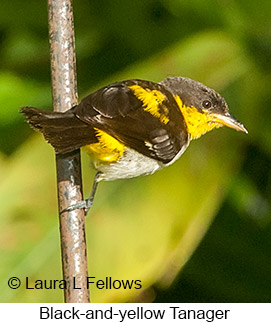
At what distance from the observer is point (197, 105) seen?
10.8 feet

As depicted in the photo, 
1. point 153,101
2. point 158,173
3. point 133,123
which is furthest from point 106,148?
point 158,173

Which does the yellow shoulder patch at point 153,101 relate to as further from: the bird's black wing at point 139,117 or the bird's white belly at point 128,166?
the bird's white belly at point 128,166

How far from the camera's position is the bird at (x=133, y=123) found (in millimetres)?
2494

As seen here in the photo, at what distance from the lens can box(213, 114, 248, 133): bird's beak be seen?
3.16m

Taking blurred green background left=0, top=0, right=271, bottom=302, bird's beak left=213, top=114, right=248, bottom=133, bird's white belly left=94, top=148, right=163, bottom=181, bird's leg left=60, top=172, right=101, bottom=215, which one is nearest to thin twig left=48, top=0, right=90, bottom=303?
bird's leg left=60, top=172, right=101, bottom=215

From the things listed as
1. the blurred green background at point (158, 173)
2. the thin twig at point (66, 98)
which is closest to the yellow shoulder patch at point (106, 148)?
the thin twig at point (66, 98)

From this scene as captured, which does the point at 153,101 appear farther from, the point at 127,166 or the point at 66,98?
the point at 66,98

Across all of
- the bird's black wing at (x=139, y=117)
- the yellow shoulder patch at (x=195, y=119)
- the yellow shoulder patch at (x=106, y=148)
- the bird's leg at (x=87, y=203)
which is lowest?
the bird's leg at (x=87, y=203)

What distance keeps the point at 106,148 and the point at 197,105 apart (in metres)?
0.67

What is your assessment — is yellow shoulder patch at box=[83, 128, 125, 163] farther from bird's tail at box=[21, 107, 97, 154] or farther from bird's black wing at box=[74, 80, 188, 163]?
bird's tail at box=[21, 107, 97, 154]

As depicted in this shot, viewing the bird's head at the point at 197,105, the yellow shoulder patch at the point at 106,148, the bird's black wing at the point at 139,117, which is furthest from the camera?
the bird's head at the point at 197,105

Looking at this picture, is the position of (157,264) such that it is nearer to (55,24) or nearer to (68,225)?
(68,225)

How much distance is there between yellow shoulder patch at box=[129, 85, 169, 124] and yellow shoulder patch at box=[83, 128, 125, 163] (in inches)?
6.4
